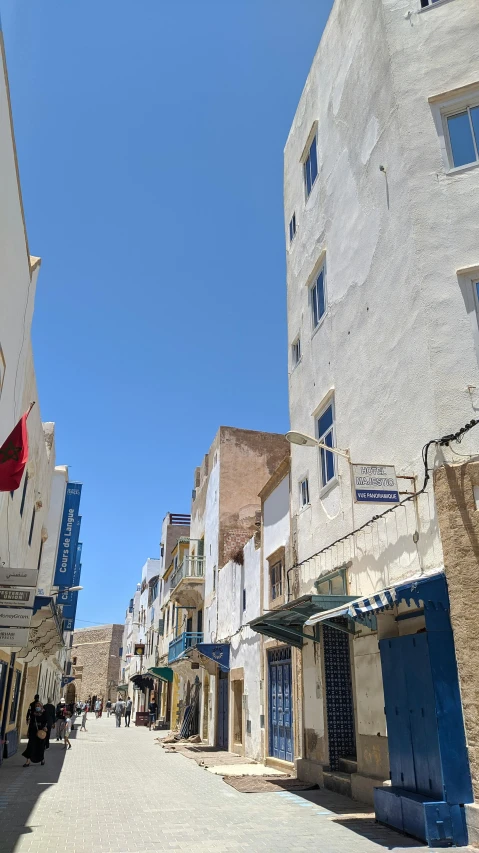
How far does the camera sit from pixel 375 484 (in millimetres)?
8070

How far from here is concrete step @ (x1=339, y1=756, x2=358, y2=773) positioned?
10.2 meters

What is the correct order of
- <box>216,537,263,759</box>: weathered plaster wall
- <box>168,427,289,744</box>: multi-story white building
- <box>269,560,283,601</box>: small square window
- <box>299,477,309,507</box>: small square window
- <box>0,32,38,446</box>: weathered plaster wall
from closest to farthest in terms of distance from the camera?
<box>0,32,38,446</box>: weathered plaster wall < <box>299,477,309,507</box>: small square window < <box>269,560,283,601</box>: small square window < <box>216,537,263,759</box>: weathered plaster wall < <box>168,427,289,744</box>: multi-story white building

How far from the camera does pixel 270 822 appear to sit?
26.6 ft

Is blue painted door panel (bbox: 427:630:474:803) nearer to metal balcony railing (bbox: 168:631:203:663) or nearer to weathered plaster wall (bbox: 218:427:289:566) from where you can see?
weathered plaster wall (bbox: 218:427:289:566)

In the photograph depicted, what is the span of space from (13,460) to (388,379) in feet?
18.9

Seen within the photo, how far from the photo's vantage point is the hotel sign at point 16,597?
1065 centimetres

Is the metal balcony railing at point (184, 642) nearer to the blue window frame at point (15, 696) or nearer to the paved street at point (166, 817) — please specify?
the blue window frame at point (15, 696)

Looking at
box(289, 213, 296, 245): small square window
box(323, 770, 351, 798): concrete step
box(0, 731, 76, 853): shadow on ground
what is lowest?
box(0, 731, 76, 853): shadow on ground

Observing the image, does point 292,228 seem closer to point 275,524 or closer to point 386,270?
point 386,270

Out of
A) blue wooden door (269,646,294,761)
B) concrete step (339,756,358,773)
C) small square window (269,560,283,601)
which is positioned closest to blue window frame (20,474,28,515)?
small square window (269,560,283,601)

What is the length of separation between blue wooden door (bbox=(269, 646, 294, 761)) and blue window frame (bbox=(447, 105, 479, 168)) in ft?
33.9

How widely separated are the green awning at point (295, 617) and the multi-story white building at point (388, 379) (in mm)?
60

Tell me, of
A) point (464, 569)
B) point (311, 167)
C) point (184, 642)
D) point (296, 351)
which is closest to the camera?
point (464, 569)

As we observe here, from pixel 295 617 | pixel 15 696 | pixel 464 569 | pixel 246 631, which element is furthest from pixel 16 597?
pixel 15 696
